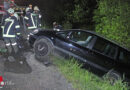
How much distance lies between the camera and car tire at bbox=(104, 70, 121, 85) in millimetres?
5613

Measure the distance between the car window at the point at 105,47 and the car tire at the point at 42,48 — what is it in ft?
5.52

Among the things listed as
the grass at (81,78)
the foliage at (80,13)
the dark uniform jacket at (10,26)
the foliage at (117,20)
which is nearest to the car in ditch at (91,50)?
the grass at (81,78)

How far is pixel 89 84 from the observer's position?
5.27m

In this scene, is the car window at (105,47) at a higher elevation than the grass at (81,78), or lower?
higher

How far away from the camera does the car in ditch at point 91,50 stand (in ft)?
18.6

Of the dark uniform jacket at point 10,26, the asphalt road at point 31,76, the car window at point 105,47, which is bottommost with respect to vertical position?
the asphalt road at point 31,76

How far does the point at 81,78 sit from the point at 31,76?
5.07 ft

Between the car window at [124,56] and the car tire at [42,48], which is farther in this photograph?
the car tire at [42,48]

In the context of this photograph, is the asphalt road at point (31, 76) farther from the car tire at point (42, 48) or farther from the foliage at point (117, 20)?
the foliage at point (117, 20)

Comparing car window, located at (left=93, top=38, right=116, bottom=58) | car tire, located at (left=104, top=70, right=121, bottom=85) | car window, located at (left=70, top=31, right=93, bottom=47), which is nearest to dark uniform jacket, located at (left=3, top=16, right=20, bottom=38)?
car window, located at (left=70, top=31, right=93, bottom=47)

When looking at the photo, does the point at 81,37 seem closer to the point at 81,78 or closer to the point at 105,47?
the point at 105,47

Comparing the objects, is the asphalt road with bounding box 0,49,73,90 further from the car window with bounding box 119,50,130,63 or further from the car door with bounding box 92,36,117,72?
the car window with bounding box 119,50,130,63

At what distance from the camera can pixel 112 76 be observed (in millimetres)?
5688

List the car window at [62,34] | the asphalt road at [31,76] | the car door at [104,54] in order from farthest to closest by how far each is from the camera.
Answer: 1. the car window at [62,34]
2. the car door at [104,54]
3. the asphalt road at [31,76]
